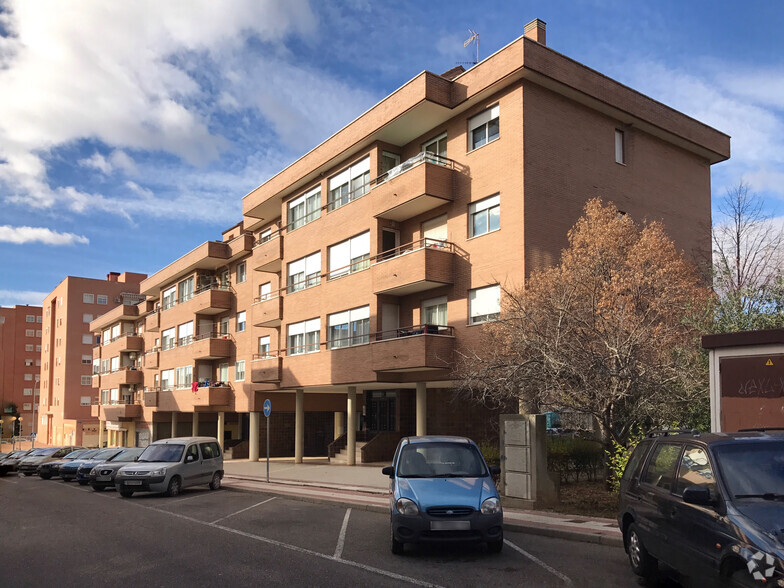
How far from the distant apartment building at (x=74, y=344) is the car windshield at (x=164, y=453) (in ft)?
208

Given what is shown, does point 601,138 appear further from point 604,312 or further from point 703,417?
point 703,417

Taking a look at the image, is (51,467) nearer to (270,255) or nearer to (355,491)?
(270,255)

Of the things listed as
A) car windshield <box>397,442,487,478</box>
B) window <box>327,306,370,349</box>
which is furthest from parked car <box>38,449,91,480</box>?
car windshield <box>397,442,487,478</box>

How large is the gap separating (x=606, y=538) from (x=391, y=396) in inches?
857

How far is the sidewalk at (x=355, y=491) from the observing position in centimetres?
1106

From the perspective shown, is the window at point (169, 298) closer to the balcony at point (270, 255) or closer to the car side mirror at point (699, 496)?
the balcony at point (270, 255)

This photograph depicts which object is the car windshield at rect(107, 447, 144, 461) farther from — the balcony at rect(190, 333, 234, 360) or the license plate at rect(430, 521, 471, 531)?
the license plate at rect(430, 521, 471, 531)

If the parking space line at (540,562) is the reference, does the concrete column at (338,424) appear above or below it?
below

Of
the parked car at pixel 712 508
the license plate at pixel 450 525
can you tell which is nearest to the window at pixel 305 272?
the license plate at pixel 450 525

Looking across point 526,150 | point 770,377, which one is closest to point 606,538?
point 770,377

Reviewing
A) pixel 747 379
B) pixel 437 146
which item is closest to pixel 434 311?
pixel 437 146

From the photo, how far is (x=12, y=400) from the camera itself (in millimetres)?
105000

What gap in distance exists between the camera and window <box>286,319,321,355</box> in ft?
99.2

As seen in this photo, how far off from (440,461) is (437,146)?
16854 mm
